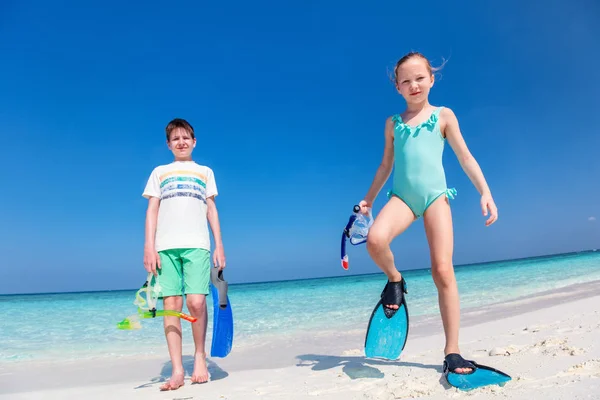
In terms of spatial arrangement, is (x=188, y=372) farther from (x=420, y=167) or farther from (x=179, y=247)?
(x=420, y=167)

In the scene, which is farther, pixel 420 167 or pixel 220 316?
pixel 220 316

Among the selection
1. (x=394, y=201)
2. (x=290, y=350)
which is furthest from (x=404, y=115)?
(x=290, y=350)

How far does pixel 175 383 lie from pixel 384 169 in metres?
2.02

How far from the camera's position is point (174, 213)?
3.17 m

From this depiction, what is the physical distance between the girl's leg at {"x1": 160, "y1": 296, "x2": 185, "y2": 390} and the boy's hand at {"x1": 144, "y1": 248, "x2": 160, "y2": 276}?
0.23m

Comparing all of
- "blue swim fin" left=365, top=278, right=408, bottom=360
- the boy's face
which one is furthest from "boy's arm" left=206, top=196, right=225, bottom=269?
"blue swim fin" left=365, top=278, right=408, bottom=360

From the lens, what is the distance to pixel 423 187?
2.81 metres

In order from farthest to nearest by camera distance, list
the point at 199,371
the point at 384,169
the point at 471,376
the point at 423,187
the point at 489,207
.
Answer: the point at 384,169, the point at 199,371, the point at 423,187, the point at 489,207, the point at 471,376

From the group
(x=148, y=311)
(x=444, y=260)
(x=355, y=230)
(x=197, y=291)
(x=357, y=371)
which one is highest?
(x=355, y=230)

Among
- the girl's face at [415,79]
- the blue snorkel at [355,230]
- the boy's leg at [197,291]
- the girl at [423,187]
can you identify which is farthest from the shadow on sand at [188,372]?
the girl's face at [415,79]

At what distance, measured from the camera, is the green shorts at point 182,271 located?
3119 millimetres

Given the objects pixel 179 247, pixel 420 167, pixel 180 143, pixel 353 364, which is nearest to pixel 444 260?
→ pixel 420 167

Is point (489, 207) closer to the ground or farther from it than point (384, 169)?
closer to the ground

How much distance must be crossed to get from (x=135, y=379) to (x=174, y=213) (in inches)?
54.5
